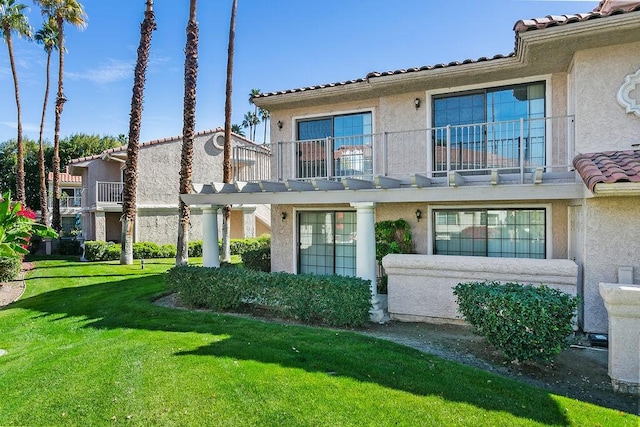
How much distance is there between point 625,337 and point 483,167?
5.54m

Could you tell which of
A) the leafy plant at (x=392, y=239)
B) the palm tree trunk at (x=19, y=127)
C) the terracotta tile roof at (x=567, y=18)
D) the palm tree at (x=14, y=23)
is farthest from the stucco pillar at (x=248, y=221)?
the terracotta tile roof at (x=567, y=18)

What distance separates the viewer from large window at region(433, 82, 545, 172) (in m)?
9.95

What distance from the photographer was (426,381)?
18.0 ft

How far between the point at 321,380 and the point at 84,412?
2993 mm

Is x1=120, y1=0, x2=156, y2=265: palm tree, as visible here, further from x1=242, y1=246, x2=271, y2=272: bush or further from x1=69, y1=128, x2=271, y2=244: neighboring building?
x1=242, y1=246, x2=271, y2=272: bush

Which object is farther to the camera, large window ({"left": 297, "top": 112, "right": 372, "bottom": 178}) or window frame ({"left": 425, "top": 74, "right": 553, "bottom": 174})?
large window ({"left": 297, "top": 112, "right": 372, "bottom": 178})

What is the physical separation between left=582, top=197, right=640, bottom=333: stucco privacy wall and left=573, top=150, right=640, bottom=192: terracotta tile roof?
79 centimetres

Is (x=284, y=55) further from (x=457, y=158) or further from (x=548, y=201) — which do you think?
(x=548, y=201)

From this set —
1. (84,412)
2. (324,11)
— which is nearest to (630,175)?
(84,412)

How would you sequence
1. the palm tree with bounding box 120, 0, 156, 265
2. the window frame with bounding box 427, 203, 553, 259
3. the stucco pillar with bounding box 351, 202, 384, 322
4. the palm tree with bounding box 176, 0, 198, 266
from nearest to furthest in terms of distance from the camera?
the stucco pillar with bounding box 351, 202, 384, 322, the window frame with bounding box 427, 203, 553, 259, the palm tree with bounding box 176, 0, 198, 266, the palm tree with bounding box 120, 0, 156, 265

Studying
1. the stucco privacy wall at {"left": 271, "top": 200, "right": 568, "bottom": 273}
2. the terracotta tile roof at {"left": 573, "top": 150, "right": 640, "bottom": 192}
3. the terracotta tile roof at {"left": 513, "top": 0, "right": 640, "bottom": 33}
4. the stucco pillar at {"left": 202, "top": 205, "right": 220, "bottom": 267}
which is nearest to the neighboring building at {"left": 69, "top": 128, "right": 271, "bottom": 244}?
the stucco privacy wall at {"left": 271, "top": 200, "right": 568, "bottom": 273}

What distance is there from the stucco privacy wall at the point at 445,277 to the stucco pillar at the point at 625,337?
1997 mm

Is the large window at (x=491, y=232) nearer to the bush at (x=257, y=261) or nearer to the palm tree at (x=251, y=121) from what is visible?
the bush at (x=257, y=261)

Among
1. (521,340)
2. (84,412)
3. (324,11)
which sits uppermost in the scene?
(324,11)
